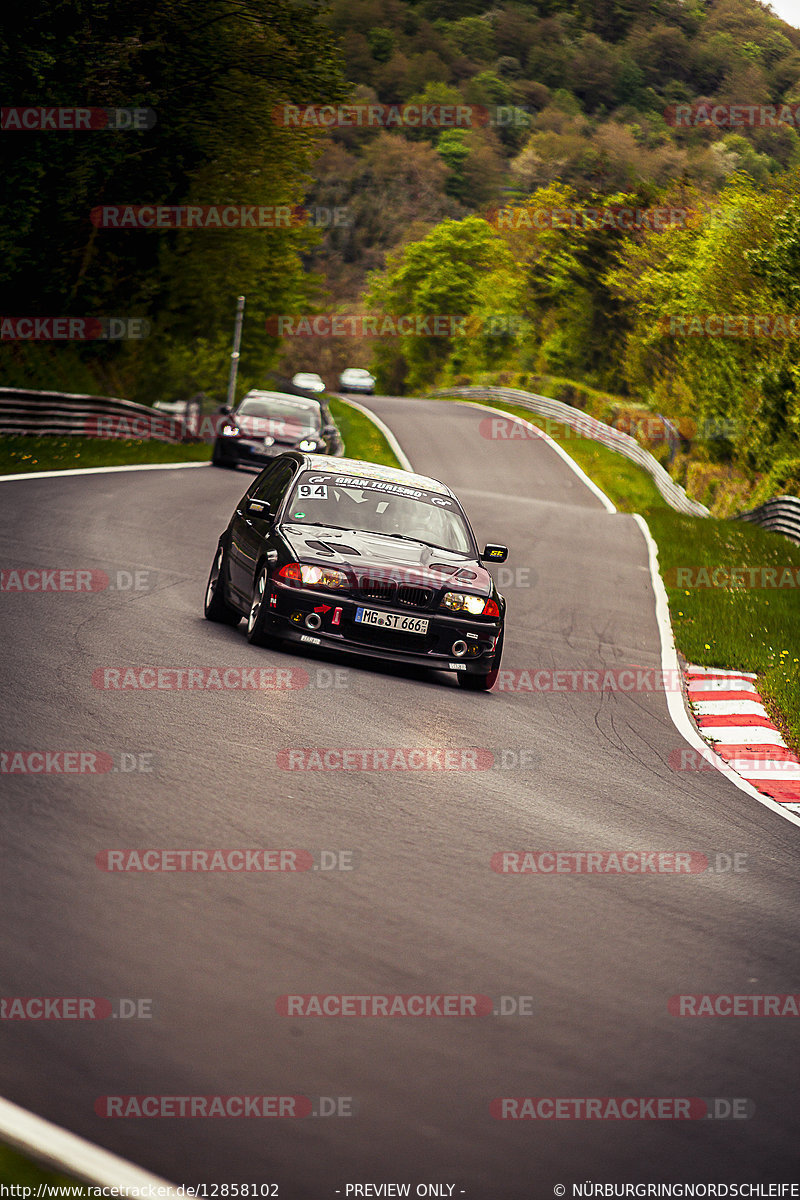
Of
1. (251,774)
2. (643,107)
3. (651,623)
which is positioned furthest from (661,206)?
(643,107)

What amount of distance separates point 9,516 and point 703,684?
8.89 m

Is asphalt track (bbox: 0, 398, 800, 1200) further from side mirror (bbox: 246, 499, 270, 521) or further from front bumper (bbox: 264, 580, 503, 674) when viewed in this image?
side mirror (bbox: 246, 499, 270, 521)

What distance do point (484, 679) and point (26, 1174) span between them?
25.9 ft

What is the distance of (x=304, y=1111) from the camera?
3936mm

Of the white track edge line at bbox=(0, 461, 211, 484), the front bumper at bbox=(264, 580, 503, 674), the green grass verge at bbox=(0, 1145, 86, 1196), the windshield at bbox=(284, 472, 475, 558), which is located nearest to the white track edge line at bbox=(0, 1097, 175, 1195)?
the green grass verge at bbox=(0, 1145, 86, 1196)

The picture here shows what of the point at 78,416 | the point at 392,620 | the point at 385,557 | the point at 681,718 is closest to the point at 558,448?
the point at 78,416

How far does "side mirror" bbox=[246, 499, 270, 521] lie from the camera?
1150 cm

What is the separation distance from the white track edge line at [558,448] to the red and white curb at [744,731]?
78.2ft

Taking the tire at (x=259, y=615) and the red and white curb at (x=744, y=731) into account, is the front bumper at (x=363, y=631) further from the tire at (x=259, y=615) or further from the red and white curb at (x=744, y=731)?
the red and white curb at (x=744, y=731)

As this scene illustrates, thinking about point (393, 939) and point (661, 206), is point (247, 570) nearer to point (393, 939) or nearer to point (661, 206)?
point (393, 939)

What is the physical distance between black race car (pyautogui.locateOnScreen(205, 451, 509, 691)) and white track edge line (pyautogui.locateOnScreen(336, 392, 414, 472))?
27400 mm

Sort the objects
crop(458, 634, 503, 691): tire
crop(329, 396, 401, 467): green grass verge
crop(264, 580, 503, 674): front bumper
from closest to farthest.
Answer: crop(264, 580, 503, 674): front bumper
crop(458, 634, 503, 691): tire
crop(329, 396, 401, 467): green grass verge

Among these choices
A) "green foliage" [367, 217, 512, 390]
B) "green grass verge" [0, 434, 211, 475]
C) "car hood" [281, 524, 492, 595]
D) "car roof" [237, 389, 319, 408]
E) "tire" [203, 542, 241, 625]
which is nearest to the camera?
"car hood" [281, 524, 492, 595]

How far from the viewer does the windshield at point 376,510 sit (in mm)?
11492
